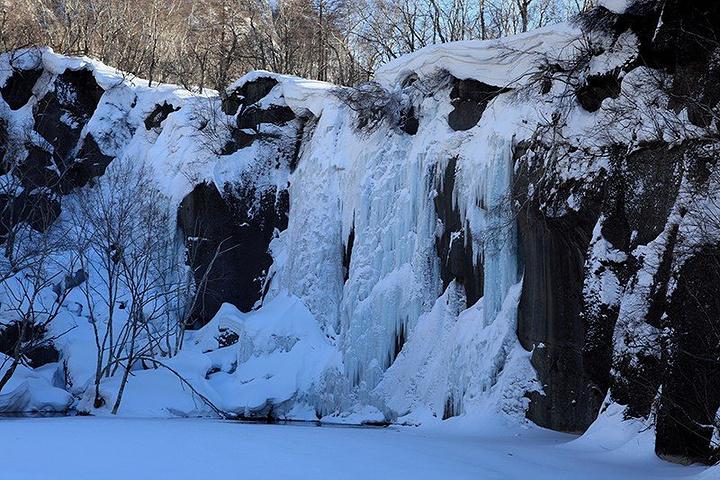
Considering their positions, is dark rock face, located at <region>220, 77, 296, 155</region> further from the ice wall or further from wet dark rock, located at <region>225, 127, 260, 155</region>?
the ice wall

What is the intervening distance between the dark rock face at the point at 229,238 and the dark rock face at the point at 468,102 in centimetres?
658

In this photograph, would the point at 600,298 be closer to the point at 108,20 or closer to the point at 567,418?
the point at 567,418

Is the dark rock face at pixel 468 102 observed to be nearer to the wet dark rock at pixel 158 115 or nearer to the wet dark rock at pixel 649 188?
the wet dark rock at pixel 649 188

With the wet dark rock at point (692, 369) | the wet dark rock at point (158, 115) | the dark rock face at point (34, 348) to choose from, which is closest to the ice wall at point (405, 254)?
the wet dark rock at point (692, 369)

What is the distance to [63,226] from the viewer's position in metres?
23.5

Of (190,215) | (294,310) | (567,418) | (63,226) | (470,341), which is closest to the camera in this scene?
(567,418)

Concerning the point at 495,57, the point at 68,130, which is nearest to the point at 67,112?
the point at 68,130

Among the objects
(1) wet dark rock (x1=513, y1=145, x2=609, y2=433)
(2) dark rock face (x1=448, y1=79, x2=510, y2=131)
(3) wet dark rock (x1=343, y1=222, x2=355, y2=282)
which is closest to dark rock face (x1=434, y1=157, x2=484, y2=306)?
(2) dark rock face (x1=448, y1=79, x2=510, y2=131)

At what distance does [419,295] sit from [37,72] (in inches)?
650

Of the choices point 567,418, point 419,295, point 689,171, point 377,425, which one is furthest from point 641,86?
point 377,425

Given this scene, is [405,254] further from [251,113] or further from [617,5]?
[251,113]

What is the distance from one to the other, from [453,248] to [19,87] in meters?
17.2

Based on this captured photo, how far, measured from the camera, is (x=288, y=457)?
7.05 m

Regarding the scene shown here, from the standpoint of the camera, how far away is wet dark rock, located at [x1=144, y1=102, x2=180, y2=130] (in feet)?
80.6
